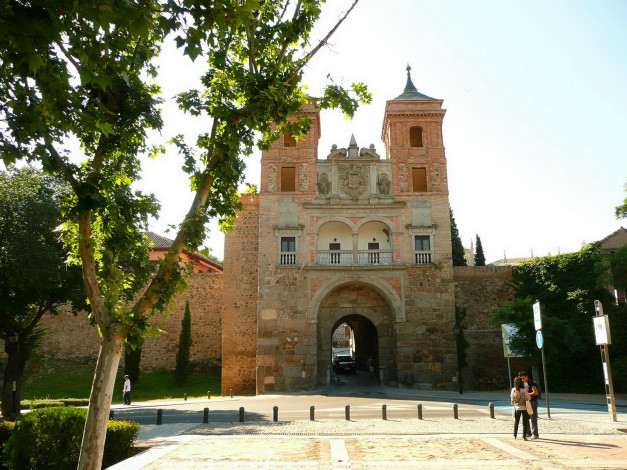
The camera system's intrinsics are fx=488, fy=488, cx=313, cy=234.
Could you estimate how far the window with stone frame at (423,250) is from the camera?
2547 cm

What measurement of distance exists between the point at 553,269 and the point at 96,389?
2418 cm

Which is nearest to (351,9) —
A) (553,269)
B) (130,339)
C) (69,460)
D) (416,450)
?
(130,339)

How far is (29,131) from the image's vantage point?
539 cm

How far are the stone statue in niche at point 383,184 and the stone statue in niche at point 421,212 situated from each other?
5.08 ft

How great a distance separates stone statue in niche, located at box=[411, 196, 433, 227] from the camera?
2572cm

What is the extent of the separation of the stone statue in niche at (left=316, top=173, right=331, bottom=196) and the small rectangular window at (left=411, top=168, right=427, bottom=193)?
458 cm

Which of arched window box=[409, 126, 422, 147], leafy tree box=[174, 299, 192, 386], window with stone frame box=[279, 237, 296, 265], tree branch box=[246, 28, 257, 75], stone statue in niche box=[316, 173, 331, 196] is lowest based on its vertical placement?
leafy tree box=[174, 299, 192, 386]

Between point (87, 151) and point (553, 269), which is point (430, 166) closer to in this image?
point (553, 269)

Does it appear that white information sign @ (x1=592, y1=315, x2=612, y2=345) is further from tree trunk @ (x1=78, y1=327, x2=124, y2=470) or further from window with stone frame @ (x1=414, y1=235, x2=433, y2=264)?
tree trunk @ (x1=78, y1=327, x2=124, y2=470)

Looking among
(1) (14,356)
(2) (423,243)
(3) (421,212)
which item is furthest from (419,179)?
(1) (14,356)

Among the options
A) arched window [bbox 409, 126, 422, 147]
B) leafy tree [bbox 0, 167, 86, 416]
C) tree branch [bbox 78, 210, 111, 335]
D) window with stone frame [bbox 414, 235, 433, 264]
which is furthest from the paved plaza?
arched window [bbox 409, 126, 422, 147]

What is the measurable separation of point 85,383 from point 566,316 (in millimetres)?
26146

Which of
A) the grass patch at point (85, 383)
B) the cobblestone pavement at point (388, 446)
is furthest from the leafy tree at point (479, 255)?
the cobblestone pavement at point (388, 446)

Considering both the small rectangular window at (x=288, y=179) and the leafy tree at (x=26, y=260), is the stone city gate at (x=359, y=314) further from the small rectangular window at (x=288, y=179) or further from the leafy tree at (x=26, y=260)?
the leafy tree at (x=26, y=260)
